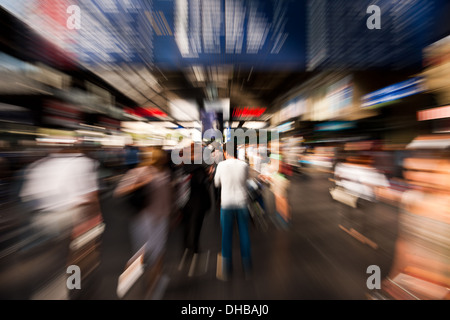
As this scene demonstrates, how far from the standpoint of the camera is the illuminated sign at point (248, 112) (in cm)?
836

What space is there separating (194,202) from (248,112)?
7.30 m

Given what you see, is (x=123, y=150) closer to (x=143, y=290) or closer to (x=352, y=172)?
(x=143, y=290)

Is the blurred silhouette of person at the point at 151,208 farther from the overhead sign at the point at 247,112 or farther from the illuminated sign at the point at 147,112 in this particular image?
the illuminated sign at the point at 147,112

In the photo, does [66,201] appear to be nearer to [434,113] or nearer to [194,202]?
[194,202]

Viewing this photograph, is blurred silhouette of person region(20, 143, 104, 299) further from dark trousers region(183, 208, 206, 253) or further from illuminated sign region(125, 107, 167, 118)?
illuminated sign region(125, 107, 167, 118)

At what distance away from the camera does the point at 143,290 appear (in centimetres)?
171

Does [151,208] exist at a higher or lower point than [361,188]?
higher

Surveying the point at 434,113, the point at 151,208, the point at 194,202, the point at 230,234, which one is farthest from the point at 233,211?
the point at 434,113

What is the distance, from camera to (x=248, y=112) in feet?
28.6

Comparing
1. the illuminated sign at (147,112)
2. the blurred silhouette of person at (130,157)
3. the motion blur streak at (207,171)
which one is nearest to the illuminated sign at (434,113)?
the motion blur streak at (207,171)

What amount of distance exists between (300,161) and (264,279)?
9.51m

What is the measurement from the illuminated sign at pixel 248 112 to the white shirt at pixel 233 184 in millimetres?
6684
